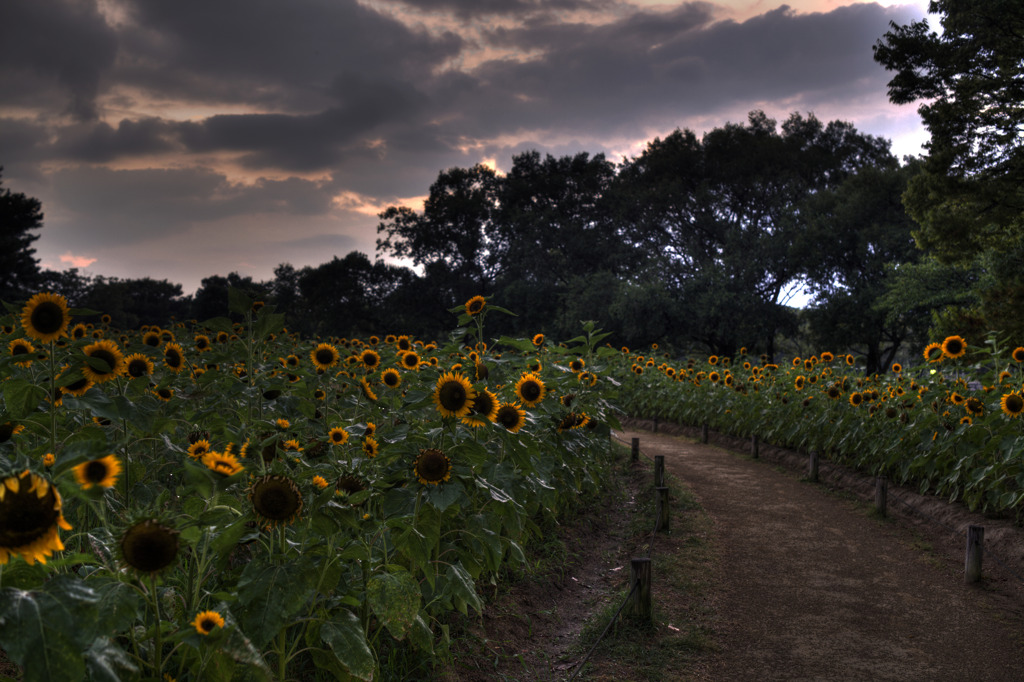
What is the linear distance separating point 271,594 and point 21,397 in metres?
1.24

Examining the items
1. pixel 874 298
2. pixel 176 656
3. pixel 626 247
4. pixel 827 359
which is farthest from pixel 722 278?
pixel 176 656

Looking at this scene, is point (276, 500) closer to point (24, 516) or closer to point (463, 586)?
point (24, 516)

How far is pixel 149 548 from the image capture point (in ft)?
5.91

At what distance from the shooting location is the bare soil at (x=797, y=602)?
4.20 meters

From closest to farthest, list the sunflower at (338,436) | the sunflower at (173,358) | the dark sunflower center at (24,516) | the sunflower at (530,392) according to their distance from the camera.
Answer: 1. the dark sunflower center at (24,516)
2. the sunflower at (338,436)
3. the sunflower at (173,358)
4. the sunflower at (530,392)

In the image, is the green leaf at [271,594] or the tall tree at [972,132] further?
the tall tree at [972,132]

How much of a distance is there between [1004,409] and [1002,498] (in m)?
0.78

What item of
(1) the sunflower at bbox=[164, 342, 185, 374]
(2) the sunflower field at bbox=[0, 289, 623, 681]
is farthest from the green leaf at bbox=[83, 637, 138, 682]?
(1) the sunflower at bbox=[164, 342, 185, 374]

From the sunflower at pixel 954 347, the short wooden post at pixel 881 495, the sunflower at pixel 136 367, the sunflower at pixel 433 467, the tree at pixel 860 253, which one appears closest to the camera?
the sunflower at pixel 433 467

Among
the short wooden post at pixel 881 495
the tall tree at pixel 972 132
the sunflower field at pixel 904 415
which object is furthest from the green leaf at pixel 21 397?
the tall tree at pixel 972 132

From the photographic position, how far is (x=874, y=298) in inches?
1067

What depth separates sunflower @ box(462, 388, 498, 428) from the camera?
11.8ft

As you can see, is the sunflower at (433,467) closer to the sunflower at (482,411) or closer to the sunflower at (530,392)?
the sunflower at (482,411)

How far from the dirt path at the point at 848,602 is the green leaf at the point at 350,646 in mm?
2652
